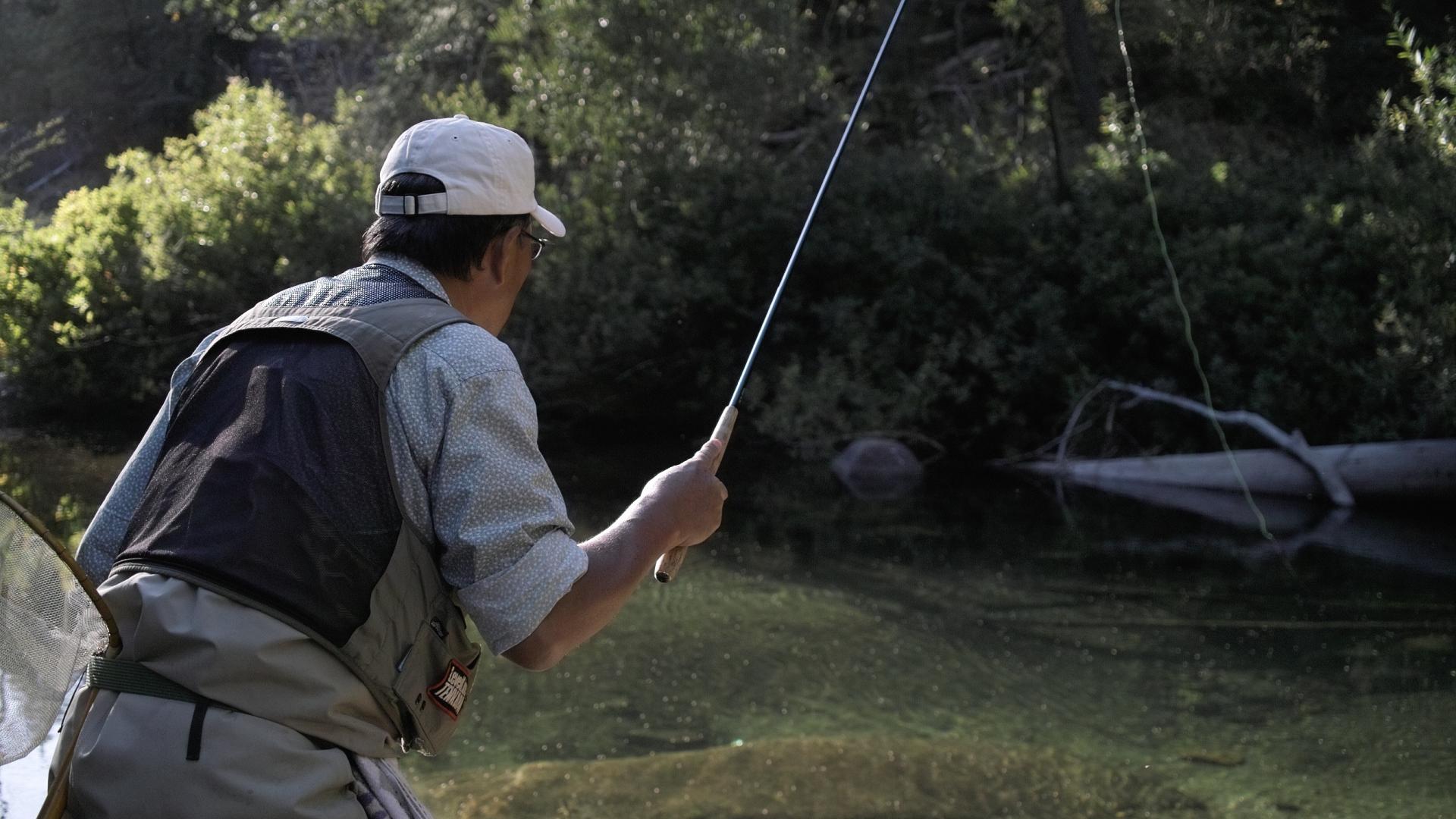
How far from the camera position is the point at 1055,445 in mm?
11180

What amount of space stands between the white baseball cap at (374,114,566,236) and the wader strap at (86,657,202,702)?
Answer: 0.65 metres

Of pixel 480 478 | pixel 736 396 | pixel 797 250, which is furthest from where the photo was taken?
pixel 797 250

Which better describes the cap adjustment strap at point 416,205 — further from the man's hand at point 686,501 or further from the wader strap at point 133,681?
the wader strap at point 133,681

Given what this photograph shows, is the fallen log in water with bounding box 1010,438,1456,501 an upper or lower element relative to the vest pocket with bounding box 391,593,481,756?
lower

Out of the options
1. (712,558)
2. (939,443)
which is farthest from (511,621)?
(939,443)

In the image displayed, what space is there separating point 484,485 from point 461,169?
1.41 ft

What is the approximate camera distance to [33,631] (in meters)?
1.77

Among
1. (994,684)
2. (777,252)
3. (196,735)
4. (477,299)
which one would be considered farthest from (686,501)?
(777,252)

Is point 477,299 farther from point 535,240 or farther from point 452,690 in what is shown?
point 452,690

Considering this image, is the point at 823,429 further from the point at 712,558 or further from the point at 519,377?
the point at 519,377

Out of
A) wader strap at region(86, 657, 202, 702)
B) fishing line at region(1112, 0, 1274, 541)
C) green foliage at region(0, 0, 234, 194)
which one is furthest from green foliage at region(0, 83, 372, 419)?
wader strap at region(86, 657, 202, 702)

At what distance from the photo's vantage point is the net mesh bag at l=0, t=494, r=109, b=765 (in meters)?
1.72

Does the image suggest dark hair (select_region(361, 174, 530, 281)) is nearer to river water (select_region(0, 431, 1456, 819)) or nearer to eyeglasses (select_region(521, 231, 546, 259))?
eyeglasses (select_region(521, 231, 546, 259))

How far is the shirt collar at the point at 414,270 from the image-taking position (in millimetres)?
1890
